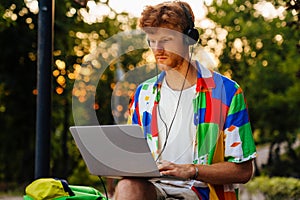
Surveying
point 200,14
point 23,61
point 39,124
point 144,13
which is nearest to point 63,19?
point 23,61

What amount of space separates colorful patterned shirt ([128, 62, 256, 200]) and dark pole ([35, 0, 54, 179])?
905mm

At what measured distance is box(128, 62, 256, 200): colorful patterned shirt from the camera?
3057 millimetres

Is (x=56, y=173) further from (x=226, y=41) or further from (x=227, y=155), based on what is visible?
(x=227, y=155)

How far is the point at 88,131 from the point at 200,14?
552 inches

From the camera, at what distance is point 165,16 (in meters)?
3.20

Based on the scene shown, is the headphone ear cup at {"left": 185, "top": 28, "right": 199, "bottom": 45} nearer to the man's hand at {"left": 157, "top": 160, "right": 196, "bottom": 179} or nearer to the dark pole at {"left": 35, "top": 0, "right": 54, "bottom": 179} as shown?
the man's hand at {"left": 157, "top": 160, "right": 196, "bottom": 179}

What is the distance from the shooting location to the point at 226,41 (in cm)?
1723

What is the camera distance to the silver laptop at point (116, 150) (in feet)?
8.93

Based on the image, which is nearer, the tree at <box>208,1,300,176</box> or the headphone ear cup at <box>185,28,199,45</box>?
the headphone ear cup at <box>185,28,199,45</box>

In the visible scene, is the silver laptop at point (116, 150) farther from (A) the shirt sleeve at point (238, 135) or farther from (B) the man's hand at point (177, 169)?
(A) the shirt sleeve at point (238, 135)

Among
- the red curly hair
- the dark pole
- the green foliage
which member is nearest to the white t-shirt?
the red curly hair

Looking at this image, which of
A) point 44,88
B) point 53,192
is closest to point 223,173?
point 53,192

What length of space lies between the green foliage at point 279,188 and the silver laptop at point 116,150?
23.1 feet

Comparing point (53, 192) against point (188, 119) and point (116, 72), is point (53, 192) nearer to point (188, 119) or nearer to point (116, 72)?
point (188, 119)
